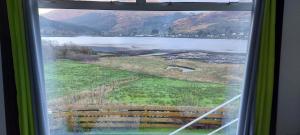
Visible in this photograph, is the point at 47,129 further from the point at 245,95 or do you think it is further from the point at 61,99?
the point at 245,95

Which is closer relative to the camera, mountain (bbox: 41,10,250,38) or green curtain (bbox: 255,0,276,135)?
green curtain (bbox: 255,0,276,135)

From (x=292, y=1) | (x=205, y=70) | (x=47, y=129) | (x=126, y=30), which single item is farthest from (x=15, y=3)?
Answer: (x=292, y=1)

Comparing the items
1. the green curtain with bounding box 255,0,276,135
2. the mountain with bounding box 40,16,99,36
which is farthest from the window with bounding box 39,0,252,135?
the green curtain with bounding box 255,0,276,135

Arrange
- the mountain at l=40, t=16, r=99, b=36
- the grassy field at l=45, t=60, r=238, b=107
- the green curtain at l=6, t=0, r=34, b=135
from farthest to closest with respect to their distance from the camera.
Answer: the grassy field at l=45, t=60, r=238, b=107 → the mountain at l=40, t=16, r=99, b=36 → the green curtain at l=6, t=0, r=34, b=135

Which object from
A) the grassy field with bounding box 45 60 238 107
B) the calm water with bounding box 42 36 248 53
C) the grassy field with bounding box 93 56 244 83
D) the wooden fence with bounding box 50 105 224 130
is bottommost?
the wooden fence with bounding box 50 105 224 130

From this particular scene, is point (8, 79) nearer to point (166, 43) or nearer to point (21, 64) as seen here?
point (21, 64)

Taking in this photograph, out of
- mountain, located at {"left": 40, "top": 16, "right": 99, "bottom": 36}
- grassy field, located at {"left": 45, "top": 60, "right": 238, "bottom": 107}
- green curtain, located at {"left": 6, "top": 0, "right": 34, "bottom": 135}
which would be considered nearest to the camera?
green curtain, located at {"left": 6, "top": 0, "right": 34, "bottom": 135}

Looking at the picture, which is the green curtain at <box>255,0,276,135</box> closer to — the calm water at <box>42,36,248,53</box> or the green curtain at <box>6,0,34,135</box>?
the calm water at <box>42,36,248,53</box>

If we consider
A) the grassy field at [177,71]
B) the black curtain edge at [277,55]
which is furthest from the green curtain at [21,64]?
the black curtain edge at [277,55]

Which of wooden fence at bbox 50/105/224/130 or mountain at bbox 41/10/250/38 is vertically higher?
mountain at bbox 41/10/250/38
